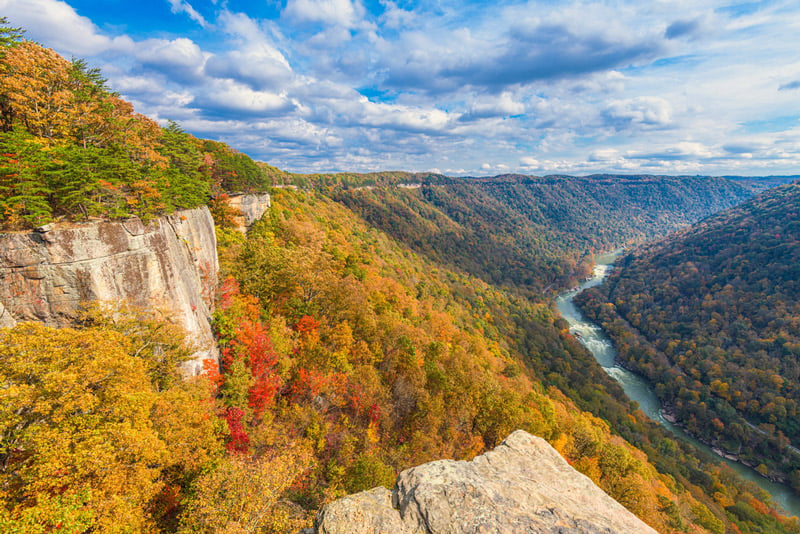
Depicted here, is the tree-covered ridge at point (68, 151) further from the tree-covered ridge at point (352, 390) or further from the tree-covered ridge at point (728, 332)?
the tree-covered ridge at point (728, 332)

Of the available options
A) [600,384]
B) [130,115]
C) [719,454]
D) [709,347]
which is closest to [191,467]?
[130,115]

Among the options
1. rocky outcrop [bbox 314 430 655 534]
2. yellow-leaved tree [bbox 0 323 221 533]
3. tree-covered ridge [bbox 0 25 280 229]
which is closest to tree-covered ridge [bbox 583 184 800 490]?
rocky outcrop [bbox 314 430 655 534]

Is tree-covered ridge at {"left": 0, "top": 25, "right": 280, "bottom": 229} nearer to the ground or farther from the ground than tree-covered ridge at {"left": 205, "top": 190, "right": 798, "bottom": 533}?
farther from the ground

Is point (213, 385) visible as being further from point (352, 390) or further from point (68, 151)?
point (68, 151)

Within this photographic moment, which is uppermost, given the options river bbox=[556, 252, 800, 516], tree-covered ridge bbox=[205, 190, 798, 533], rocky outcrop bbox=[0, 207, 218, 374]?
rocky outcrop bbox=[0, 207, 218, 374]

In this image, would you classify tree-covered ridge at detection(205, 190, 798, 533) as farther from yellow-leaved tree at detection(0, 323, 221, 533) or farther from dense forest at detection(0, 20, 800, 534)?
yellow-leaved tree at detection(0, 323, 221, 533)

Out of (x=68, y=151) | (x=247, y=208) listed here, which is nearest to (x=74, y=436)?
(x=68, y=151)

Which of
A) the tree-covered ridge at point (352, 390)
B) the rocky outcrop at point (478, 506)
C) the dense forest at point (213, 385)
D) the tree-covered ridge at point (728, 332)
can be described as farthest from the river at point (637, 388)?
the rocky outcrop at point (478, 506)
